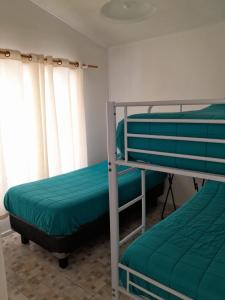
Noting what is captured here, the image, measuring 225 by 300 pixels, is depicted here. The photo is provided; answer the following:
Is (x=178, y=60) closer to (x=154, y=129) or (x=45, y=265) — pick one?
(x=154, y=129)

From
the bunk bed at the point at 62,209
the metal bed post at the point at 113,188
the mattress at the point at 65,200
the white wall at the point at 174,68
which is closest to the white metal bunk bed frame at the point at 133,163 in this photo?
the metal bed post at the point at 113,188

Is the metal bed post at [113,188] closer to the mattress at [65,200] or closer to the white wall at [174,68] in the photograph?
the mattress at [65,200]

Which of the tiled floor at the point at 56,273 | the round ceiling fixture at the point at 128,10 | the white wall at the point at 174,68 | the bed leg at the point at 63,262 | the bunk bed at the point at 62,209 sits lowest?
the tiled floor at the point at 56,273

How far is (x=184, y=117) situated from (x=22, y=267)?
6.41ft

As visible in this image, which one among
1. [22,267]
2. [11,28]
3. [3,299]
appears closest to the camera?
[3,299]

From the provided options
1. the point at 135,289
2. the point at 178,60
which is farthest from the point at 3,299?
the point at 178,60

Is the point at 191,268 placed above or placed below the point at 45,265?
above

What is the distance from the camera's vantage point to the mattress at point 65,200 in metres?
2.03

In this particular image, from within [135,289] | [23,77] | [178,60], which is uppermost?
[178,60]

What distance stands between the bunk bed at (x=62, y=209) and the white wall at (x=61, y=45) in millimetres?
1281

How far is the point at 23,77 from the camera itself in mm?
2770

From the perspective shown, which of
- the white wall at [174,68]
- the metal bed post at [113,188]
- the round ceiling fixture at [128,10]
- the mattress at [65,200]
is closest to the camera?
the metal bed post at [113,188]

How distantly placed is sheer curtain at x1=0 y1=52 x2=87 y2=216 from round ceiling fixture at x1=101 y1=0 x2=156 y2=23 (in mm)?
927

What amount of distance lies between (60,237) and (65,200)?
0.32 meters
